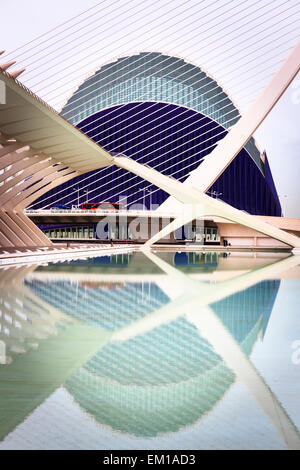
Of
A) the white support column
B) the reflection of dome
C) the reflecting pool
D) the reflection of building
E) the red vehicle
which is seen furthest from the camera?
the reflection of building

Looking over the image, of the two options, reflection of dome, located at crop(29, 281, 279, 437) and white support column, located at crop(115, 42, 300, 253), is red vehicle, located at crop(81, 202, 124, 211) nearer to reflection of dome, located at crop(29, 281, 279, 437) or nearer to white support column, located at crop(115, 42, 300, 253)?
white support column, located at crop(115, 42, 300, 253)

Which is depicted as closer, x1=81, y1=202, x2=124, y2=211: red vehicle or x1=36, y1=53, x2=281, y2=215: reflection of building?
x1=81, y1=202, x2=124, y2=211: red vehicle

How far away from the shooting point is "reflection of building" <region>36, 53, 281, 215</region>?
214 ft

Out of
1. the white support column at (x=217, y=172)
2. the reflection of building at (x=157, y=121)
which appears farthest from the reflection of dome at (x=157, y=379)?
the reflection of building at (x=157, y=121)

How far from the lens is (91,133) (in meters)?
69.5

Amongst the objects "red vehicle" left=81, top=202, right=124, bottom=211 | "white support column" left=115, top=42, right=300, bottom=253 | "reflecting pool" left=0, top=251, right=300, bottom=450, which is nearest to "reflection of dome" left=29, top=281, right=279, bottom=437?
"reflecting pool" left=0, top=251, right=300, bottom=450

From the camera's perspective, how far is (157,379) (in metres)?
3.50

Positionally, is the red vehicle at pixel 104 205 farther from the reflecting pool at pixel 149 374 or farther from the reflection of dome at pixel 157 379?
the reflection of dome at pixel 157 379

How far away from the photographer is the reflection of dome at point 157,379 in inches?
109

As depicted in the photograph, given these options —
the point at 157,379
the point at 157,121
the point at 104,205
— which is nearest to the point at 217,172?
the point at 104,205

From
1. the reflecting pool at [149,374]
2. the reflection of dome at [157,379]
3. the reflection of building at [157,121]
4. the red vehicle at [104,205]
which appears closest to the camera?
the reflecting pool at [149,374]

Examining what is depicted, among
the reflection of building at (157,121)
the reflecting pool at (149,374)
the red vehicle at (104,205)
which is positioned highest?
the reflection of building at (157,121)

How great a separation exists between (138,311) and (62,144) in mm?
18977

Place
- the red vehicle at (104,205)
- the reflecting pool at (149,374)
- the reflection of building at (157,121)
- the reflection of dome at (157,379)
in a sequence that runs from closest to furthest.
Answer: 1. the reflecting pool at (149,374)
2. the reflection of dome at (157,379)
3. the red vehicle at (104,205)
4. the reflection of building at (157,121)
